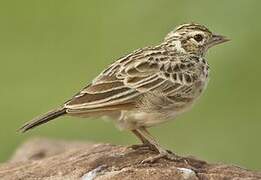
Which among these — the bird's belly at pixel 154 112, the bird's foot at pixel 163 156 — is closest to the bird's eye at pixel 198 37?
the bird's belly at pixel 154 112

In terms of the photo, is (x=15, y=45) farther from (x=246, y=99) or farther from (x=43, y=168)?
(x=43, y=168)

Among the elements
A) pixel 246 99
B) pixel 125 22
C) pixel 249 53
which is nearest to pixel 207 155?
pixel 246 99

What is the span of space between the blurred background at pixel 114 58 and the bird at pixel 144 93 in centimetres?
624

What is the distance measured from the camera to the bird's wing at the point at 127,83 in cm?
1103

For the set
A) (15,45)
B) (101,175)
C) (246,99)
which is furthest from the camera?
(15,45)

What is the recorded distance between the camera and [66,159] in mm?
11891

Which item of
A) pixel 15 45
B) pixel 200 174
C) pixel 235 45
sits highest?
pixel 15 45

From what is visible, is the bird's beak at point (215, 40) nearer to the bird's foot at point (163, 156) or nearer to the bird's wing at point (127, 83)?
the bird's wing at point (127, 83)

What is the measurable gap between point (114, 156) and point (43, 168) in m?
0.77

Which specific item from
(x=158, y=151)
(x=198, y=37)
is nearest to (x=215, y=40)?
(x=198, y=37)

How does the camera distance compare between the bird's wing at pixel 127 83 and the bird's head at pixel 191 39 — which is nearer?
the bird's wing at pixel 127 83

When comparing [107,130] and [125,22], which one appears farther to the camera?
[125,22]

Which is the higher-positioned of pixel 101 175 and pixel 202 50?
pixel 202 50

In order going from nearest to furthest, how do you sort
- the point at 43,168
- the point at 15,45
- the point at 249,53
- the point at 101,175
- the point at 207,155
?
1. the point at 101,175
2. the point at 43,168
3. the point at 207,155
4. the point at 249,53
5. the point at 15,45
